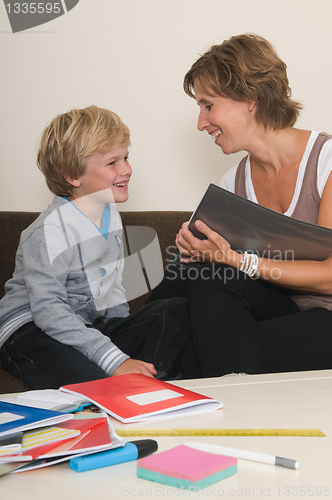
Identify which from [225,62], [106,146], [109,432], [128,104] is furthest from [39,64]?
[109,432]

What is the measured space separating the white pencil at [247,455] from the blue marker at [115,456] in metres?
0.04

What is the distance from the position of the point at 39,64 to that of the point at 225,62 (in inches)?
33.2

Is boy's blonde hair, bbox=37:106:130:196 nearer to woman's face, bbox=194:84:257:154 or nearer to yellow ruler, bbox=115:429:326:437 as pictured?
woman's face, bbox=194:84:257:154

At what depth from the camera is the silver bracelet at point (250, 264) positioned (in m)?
1.21

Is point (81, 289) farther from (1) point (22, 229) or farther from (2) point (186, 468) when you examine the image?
(2) point (186, 468)

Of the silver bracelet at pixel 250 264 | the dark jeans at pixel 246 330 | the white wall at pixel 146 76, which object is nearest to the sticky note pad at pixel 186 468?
the dark jeans at pixel 246 330

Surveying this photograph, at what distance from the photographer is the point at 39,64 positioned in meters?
1.89

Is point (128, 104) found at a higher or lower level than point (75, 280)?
higher

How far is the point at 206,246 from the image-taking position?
1.24 metres

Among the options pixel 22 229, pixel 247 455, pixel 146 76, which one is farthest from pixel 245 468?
pixel 146 76

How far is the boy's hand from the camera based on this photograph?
1.08 metres

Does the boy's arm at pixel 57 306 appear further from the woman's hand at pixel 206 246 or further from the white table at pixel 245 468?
the white table at pixel 245 468

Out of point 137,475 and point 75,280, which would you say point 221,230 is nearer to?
point 75,280

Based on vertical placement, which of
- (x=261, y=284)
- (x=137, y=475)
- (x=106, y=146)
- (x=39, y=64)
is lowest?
(x=261, y=284)
